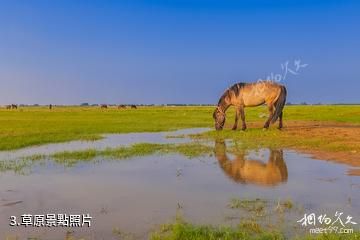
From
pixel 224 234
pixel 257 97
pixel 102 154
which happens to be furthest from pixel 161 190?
pixel 257 97

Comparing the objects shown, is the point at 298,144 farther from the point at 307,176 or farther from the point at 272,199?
the point at 272,199

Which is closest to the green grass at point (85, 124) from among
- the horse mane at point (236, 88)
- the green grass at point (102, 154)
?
the horse mane at point (236, 88)

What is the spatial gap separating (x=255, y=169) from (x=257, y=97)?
13.2m

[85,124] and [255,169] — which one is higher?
[85,124]

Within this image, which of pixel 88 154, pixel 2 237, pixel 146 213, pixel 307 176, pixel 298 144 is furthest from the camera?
pixel 298 144

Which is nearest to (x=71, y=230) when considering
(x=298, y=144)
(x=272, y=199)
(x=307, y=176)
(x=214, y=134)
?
(x=272, y=199)

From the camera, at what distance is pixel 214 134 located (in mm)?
23062

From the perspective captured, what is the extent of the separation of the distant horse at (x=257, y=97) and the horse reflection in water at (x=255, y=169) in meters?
9.29

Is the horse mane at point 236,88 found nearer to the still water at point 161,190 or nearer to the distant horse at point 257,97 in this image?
the distant horse at point 257,97

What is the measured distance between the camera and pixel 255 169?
37.2ft

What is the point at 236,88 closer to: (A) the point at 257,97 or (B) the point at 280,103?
(A) the point at 257,97

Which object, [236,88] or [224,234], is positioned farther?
[236,88]

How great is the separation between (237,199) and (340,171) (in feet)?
14.3

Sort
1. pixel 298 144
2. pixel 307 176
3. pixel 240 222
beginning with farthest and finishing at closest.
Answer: pixel 298 144, pixel 307 176, pixel 240 222
